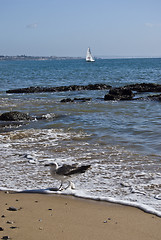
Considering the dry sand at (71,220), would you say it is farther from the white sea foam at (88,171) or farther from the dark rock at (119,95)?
the dark rock at (119,95)

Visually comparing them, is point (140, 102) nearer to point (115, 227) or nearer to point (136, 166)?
point (136, 166)

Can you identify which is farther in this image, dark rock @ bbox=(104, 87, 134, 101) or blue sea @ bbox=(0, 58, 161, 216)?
dark rock @ bbox=(104, 87, 134, 101)

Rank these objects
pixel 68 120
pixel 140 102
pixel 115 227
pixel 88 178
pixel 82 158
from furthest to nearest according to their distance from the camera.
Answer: pixel 140 102 < pixel 68 120 < pixel 82 158 < pixel 88 178 < pixel 115 227

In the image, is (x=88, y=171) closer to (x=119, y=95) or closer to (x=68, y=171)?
(x=68, y=171)

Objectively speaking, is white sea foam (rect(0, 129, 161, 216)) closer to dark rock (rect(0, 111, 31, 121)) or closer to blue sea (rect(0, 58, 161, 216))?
blue sea (rect(0, 58, 161, 216))

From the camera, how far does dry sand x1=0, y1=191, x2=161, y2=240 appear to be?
14.6ft

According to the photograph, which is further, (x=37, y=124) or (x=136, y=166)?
(x=37, y=124)

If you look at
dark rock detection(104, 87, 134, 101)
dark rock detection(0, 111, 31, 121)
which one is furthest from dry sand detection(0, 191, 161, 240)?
dark rock detection(104, 87, 134, 101)

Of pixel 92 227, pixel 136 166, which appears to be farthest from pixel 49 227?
pixel 136 166

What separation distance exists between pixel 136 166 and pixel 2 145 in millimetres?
4312

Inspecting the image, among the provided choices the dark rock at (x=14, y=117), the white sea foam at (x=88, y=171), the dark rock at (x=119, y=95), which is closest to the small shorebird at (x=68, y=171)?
the white sea foam at (x=88, y=171)

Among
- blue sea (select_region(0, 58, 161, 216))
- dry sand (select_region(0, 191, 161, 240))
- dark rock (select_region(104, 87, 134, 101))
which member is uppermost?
dark rock (select_region(104, 87, 134, 101))

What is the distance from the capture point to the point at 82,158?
8.45 m

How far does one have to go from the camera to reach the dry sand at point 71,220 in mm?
4438
